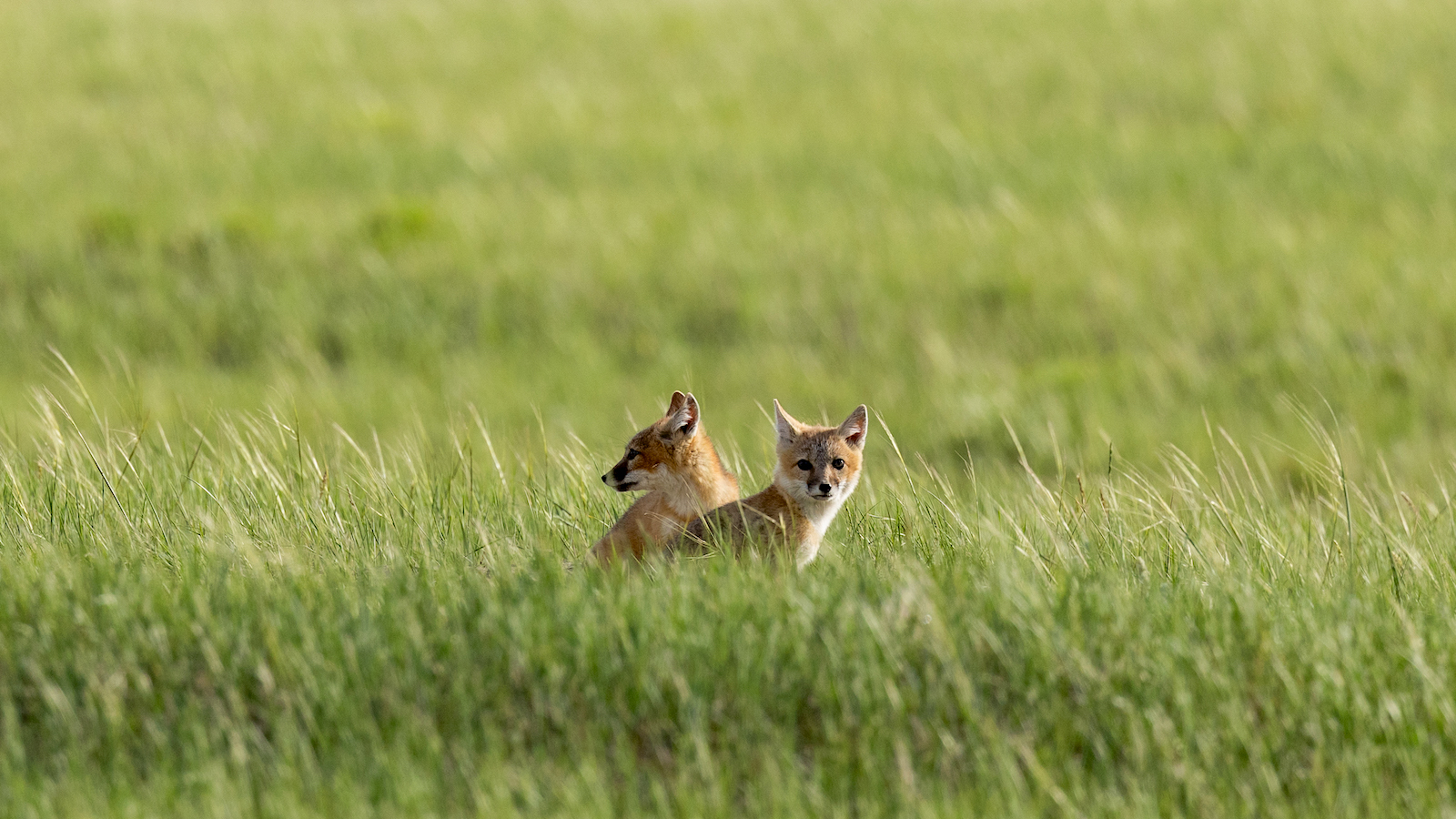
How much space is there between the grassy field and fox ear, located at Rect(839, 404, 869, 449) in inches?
11.3

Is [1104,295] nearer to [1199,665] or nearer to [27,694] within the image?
[1199,665]

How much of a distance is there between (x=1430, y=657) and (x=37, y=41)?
20876 millimetres

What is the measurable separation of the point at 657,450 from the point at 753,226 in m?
9.71

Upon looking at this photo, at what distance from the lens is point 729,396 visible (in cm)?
1166

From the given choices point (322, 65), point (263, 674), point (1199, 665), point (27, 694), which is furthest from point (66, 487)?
point (322, 65)

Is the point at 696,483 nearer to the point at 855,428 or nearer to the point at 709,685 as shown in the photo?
the point at 855,428

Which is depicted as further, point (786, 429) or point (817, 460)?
point (786, 429)

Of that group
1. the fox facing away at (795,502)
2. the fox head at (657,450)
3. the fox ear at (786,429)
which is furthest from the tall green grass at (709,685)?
the fox ear at (786,429)

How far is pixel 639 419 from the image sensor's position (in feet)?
37.0

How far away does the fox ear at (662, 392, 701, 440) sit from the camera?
4930mm

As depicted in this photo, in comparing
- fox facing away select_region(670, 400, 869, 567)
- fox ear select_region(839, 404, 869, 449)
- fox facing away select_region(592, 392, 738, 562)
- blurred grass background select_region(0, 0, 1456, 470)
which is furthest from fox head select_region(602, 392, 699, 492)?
blurred grass background select_region(0, 0, 1456, 470)

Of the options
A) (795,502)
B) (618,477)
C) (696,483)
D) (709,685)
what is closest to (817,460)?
(795,502)

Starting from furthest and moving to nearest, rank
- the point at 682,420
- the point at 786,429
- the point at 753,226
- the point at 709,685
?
the point at 753,226 → the point at 786,429 → the point at 682,420 → the point at 709,685

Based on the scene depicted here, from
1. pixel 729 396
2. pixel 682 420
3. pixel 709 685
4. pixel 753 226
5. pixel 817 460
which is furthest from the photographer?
pixel 753 226
